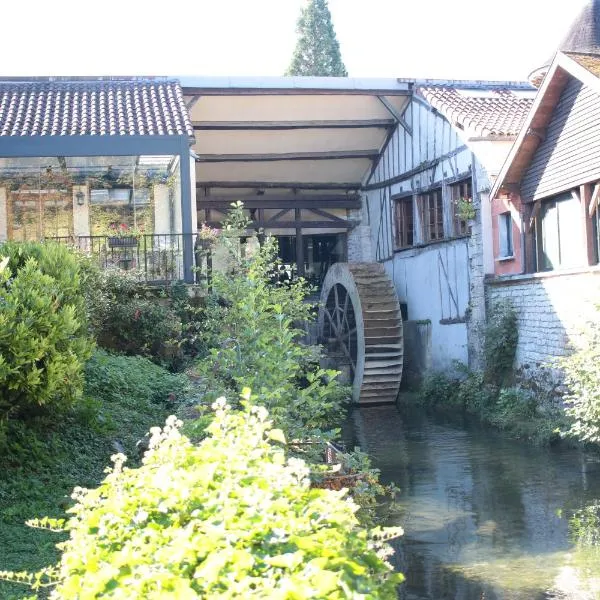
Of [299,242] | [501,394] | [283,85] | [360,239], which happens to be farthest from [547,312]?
[299,242]

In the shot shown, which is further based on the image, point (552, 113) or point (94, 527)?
point (552, 113)

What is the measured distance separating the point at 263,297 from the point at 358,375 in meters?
10.2

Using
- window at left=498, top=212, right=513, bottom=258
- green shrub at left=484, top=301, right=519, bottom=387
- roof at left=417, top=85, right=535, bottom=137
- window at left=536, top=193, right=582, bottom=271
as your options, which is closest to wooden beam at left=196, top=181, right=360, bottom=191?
roof at left=417, top=85, right=535, bottom=137

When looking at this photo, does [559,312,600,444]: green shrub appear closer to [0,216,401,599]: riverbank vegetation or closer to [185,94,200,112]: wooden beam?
[0,216,401,599]: riverbank vegetation

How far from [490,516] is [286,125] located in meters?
Answer: 11.9

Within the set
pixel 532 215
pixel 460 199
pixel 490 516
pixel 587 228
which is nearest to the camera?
pixel 490 516

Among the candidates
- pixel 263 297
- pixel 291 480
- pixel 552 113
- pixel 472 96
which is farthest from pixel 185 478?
pixel 472 96

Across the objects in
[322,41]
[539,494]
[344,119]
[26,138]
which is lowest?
[539,494]

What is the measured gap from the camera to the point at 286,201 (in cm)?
2059

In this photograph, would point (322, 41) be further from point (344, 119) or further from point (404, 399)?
point (404, 399)

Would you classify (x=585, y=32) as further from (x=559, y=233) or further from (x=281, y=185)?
(x=281, y=185)

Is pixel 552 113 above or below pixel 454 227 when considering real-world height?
above

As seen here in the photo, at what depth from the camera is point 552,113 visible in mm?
13688

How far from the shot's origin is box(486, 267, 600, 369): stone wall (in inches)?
488
